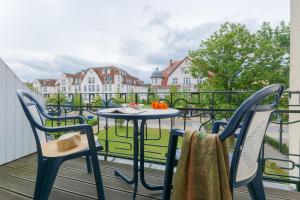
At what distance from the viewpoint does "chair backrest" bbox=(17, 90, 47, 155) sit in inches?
58.6

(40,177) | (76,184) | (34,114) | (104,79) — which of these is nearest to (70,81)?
(104,79)

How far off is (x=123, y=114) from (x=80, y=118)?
0.79 meters

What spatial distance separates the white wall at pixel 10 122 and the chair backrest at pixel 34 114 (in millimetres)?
998

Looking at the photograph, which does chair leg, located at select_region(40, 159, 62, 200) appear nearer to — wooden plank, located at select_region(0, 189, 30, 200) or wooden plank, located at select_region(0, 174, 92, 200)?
wooden plank, located at select_region(0, 174, 92, 200)

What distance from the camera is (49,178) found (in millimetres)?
1416

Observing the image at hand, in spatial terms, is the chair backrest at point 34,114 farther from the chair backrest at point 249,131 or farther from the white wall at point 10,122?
the chair backrest at point 249,131

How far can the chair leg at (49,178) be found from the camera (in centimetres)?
141

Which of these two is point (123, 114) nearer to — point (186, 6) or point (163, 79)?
point (186, 6)

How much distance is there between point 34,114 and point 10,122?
4.12ft

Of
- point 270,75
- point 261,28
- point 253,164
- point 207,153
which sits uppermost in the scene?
point 261,28

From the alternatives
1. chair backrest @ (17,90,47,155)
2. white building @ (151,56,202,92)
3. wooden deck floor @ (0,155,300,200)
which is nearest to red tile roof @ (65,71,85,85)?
white building @ (151,56,202,92)

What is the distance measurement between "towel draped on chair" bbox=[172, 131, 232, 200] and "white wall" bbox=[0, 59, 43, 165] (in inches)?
94.9

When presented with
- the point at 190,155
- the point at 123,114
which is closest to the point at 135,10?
the point at 123,114

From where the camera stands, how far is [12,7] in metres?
3.52
